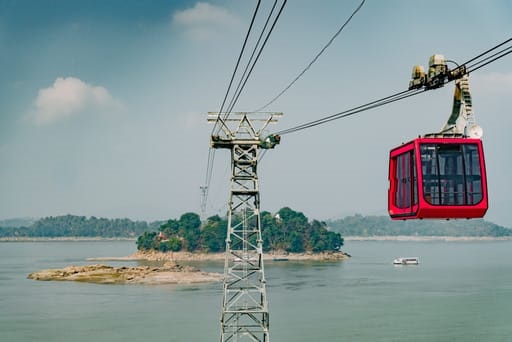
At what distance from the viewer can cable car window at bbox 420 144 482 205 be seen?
16.1 meters

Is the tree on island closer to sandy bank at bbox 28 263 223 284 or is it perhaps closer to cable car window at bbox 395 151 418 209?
sandy bank at bbox 28 263 223 284

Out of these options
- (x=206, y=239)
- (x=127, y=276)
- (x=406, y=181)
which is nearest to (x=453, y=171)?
(x=406, y=181)

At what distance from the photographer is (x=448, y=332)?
5600 centimetres

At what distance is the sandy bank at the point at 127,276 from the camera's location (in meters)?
105

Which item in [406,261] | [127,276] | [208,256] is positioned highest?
[208,256]

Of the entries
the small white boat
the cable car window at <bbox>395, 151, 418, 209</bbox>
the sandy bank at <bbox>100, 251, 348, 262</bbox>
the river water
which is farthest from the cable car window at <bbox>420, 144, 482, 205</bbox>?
the sandy bank at <bbox>100, 251, 348, 262</bbox>

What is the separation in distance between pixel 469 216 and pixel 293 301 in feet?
208

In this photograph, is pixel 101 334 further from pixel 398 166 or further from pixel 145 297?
pixel 398 166

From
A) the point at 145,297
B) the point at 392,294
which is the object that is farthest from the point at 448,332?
the point at 145,297

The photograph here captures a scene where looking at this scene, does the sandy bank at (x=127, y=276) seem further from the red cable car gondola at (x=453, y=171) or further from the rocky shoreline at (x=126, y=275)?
the red cable car gondola at (x=453, y=171)

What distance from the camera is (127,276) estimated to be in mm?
105688

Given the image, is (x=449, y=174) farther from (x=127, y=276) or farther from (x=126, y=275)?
(x=126, y=275)

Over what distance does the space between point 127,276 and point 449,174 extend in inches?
3757

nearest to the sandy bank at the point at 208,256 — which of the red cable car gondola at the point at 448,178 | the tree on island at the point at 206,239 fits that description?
the tree on island at the point at 206,239
